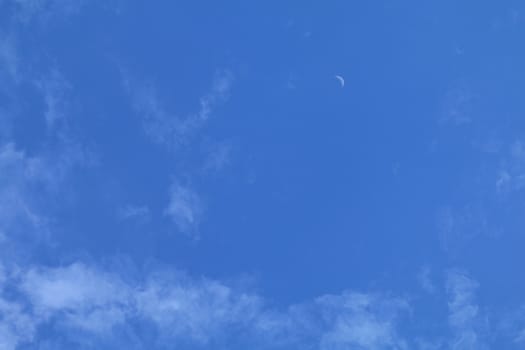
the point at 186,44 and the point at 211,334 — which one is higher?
the point at 186,44

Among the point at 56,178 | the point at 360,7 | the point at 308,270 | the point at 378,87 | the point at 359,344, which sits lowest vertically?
the point at 359,344

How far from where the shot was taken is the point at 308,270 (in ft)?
526

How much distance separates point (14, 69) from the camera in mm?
159125

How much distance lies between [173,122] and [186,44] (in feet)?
53.6

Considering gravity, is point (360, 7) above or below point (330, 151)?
above

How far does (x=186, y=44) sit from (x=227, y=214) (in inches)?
1399

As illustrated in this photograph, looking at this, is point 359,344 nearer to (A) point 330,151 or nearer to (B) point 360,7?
(A) point 330,151

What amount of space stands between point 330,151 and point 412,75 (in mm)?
22856

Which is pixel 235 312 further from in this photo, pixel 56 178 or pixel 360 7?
pixel 360 7

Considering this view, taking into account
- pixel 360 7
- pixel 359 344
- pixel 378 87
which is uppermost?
pixel 360 7

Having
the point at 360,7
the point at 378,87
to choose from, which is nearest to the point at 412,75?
the point at 378,87

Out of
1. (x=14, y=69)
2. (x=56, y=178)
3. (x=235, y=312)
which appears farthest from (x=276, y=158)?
(x=14, y=69)

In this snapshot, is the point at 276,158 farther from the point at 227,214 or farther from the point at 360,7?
the point at 360,7

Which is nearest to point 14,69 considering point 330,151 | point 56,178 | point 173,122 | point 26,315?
point 56,178
